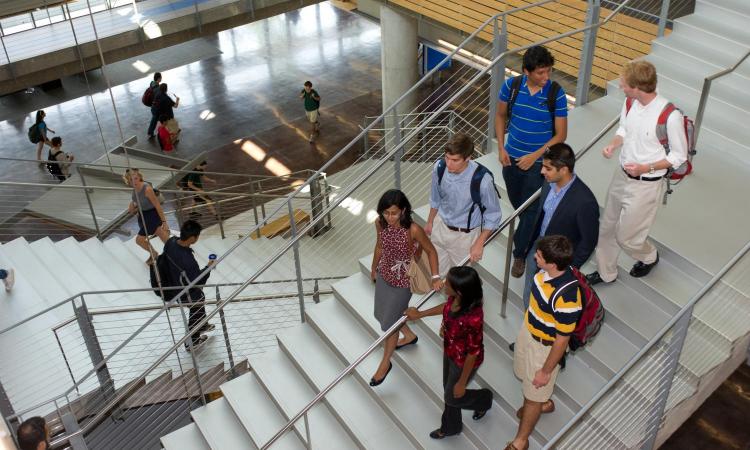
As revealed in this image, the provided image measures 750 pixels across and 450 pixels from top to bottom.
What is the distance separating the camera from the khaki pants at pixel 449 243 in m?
3.93

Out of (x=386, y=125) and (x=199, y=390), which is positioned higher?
(x=199, y=390)

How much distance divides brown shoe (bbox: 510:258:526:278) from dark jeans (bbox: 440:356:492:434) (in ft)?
2.57

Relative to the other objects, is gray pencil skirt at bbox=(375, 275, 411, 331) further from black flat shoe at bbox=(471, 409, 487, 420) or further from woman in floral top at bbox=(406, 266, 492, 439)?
black flat shoe at bbox=(471, 409, 487, 420)

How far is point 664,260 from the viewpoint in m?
4.05

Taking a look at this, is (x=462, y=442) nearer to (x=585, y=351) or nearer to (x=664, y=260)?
(x=585, y=351)

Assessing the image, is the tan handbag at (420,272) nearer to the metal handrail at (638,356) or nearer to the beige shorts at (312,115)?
the metal handrail at (638,356)

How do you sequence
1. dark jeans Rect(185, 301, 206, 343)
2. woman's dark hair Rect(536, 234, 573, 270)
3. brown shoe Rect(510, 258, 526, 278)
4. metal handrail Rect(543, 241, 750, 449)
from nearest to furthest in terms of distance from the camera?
1. metal handrail Rect(543, 241, 750, 449)
2. woman's dark hair Rect(536, 234, 573, 270)
3. brown shoe Rect(510, 258, 526, 278)
4. dark jeans Rect(185, 301, 206, 343)

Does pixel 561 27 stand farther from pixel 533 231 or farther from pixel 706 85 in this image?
pixel 533 231

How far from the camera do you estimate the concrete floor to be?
11.7 m

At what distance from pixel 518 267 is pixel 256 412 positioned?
1890 millimetres

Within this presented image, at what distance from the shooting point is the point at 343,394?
14.2ft

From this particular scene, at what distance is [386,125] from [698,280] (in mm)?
8181

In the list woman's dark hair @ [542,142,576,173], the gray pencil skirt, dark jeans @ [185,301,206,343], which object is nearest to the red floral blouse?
the gray pencil skirt

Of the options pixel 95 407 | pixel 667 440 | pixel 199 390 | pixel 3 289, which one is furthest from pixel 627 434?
pixel 3 289
